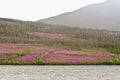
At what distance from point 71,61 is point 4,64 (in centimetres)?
1180

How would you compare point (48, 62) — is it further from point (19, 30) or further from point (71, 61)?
point (19, 30)

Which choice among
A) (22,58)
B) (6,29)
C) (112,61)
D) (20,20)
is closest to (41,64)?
(22,58)

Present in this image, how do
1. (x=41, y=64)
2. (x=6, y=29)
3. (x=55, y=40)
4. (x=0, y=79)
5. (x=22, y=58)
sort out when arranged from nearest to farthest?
1. (x=0, y=79)
2. (x=41, y=64)
3. (x=22, y=58)
4. (x=55, y=40)
5. (x=6, y=29)

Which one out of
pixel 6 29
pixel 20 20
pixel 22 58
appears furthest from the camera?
pixel 20 20

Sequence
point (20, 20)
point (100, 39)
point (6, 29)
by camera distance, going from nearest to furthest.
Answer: point (100, 39), point (6, 29), point (20, 20)

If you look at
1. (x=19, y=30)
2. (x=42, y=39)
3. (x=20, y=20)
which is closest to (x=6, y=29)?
(x=19, y=30)

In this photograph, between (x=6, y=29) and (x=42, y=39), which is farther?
(x=6, y=29)

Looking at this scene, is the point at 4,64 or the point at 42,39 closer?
the point at 4,64

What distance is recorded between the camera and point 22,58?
6881cm

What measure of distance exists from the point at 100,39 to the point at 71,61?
7012cm

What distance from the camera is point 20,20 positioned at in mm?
197875

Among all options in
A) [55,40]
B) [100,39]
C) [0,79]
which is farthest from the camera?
[100,39]

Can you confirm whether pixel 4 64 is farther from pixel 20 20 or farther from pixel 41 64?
pixel 20 20

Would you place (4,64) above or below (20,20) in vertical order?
below
